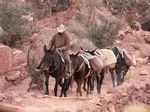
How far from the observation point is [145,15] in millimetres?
29422

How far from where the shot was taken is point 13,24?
57.1ft

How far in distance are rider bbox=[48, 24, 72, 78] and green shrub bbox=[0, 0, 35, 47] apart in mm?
4564

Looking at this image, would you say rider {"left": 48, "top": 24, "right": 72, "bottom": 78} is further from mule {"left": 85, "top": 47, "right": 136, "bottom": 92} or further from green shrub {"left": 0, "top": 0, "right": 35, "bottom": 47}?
green shrub {"left": 0, "top": 0, "right": 35, "bottom": 47}

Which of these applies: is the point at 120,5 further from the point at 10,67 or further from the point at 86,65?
the point at 86,65

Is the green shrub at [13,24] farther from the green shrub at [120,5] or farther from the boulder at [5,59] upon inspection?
the green shrub at [120,5]

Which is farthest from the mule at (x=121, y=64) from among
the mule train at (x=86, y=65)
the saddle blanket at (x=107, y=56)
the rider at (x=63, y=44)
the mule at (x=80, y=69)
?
the rider at (x=63, y=44)

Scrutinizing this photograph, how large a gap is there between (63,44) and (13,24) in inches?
207

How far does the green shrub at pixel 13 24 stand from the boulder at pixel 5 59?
2573 mm

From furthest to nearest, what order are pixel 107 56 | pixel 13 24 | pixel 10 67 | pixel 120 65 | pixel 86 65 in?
pixel 13 24, pixel 120 65, pixel 10 67, pixel 107 56, pixel 86 65

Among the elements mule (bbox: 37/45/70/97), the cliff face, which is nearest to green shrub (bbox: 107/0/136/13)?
the cliff face

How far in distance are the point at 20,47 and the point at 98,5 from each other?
32.9 ft

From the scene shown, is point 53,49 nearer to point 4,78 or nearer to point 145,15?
point 4,78

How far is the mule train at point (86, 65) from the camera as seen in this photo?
12.4 metres

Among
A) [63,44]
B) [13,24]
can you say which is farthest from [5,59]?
[13,24]
